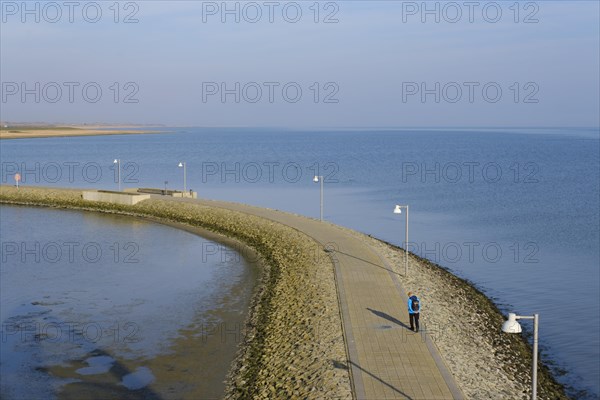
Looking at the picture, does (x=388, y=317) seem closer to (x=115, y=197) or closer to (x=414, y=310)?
(x=414, y=310)

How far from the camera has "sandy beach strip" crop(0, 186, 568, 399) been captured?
61.8 feet

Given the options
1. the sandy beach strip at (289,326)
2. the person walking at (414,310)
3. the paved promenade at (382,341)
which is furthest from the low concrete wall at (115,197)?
the person walking at (414,310)

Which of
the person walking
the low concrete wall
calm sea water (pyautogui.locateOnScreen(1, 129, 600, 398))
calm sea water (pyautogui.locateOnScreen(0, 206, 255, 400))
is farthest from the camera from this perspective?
the low concrete wall

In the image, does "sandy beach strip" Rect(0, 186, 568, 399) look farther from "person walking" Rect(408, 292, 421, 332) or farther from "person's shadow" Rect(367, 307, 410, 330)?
"person's shadow" Rect(367, 307, 410, 330)

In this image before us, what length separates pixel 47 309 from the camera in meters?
28.0

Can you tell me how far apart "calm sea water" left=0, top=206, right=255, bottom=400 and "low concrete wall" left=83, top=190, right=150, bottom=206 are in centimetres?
929

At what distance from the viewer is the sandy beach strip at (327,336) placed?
18.8 meters

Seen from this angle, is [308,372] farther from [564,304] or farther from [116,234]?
[116,234]

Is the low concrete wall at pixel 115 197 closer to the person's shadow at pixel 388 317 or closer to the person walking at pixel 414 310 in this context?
the person's shadow at pixel 388 317

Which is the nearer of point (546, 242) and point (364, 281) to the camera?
point (364, 281)

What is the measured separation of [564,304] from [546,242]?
1708 cm

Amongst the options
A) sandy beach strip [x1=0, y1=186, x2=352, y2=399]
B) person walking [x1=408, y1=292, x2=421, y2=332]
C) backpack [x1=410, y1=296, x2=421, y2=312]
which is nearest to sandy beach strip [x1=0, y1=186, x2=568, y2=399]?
sandy beach strip [x1=0, y1=186, x2=352, y2=399]

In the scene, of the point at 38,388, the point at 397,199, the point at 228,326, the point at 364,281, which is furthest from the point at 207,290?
the point at 397,199

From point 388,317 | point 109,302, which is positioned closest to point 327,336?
point 388,317
